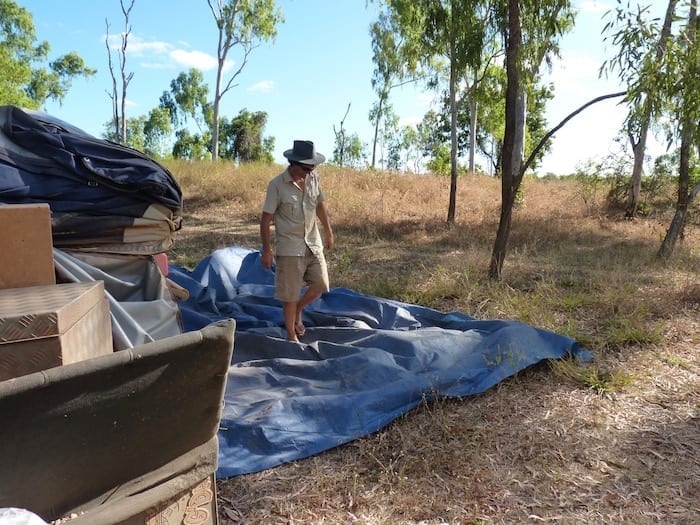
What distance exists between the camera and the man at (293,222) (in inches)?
156

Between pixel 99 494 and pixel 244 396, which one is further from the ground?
pixel 99 494

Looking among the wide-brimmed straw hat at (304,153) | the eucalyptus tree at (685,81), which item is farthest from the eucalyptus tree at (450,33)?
the wide-brimmed straw hat at (304,153)

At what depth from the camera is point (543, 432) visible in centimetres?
274

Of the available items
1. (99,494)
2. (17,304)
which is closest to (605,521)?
(99,494)

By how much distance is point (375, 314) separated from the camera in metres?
4.55

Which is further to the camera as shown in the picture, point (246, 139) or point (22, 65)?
point (246, 139)

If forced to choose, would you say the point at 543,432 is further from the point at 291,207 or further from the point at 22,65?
the point at 22,65

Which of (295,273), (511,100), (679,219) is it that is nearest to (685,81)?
(511,100)

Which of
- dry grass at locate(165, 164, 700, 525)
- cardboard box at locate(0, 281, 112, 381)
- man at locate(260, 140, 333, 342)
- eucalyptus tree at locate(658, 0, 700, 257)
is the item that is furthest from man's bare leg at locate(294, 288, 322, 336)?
eucalyptus tree at locate(658, 0, 700, 257)

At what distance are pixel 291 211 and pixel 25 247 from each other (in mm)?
2248

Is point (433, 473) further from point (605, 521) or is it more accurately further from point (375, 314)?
point (375, 314)

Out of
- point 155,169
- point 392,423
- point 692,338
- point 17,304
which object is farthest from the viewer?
point 692,338

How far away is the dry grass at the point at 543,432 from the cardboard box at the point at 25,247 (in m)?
1.22

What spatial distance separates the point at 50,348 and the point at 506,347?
2.72m
